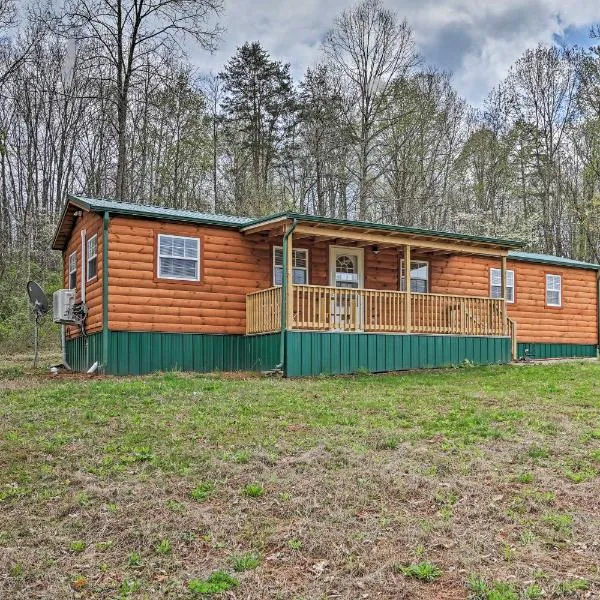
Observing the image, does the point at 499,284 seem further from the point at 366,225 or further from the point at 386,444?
the point at 386,444

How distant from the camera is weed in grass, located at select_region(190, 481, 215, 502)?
532cm

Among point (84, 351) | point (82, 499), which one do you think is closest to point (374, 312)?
point (84, 351)

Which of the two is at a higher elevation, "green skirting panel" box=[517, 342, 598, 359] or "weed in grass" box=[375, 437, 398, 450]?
"green skirting panel" box=[517, 342, 598, 359]

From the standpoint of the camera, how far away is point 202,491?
543cm

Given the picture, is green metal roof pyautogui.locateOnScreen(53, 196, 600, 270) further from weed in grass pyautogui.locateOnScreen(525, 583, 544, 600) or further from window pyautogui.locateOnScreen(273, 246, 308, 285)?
weed in grass pyautogui.locateOnScreen(525, 583, 544, 600)

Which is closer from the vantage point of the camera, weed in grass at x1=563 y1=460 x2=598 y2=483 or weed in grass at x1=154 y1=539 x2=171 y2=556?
weed in grass at x1=154 y1=539 x2=171 y2=556


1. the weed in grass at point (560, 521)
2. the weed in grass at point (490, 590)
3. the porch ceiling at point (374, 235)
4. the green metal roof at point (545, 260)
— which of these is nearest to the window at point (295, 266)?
the porch ceiling at point (374, 235)

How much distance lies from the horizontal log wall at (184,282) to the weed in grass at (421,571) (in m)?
9.22

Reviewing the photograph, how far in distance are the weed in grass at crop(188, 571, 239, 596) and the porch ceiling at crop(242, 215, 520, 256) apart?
28.3 feet

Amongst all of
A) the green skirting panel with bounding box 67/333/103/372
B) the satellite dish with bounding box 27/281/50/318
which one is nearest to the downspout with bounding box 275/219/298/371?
the green skirting panel with bounding box 67/333/103/372

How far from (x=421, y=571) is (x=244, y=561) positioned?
1.14 m

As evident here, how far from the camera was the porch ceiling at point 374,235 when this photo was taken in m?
12.6

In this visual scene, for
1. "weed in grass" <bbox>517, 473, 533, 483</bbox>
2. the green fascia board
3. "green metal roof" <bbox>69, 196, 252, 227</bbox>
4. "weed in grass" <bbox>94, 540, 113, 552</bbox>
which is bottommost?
"weed in grass" <bbox>94, 540, 113, 552</bbox>

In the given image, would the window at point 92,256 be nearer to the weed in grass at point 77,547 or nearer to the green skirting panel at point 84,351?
the green skirting panel at point 84,351
